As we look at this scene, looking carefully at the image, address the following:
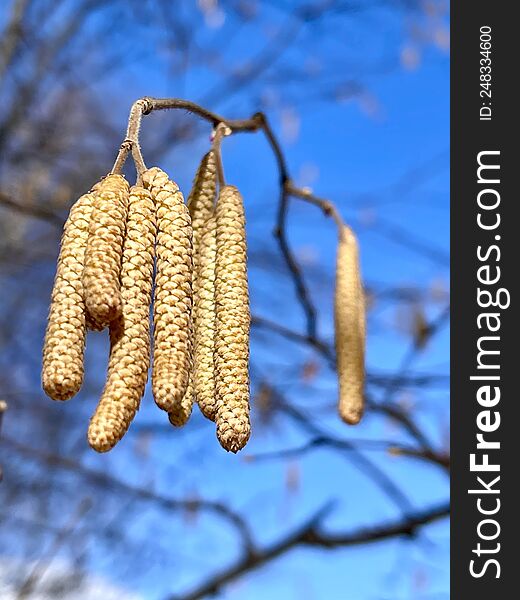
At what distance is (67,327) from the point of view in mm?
851

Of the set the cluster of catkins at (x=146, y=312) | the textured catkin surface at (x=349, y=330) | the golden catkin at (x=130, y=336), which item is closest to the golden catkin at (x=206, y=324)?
the cluster of catkins at (x=146, y=312)

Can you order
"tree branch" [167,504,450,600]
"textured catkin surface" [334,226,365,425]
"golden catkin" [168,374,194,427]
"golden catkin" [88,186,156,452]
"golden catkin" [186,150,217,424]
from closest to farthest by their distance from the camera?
1. "golden catkin" [88,186,156,452]
2. "golden catkin" [168,374,194,427]
3. "golden catkin" [186,150,217,424]
4. "textured catkin surface" [334,226,365,425]
5. "tree branch" [167,504,450,600]

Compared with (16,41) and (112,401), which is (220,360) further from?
(16,41)

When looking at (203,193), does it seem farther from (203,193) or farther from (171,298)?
(171,298)

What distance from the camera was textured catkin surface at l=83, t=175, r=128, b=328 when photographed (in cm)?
85

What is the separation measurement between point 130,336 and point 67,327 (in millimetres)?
69

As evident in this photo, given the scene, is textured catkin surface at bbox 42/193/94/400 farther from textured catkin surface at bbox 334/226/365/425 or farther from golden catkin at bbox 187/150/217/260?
textured catkin surface at bbox 334/226/365/425

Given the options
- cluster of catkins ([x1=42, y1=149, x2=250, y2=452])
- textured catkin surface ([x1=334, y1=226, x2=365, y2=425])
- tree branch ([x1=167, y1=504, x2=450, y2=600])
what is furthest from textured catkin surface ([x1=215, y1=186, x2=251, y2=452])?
tree branch ([x1=167, y1=504, x2=450, y2=600])

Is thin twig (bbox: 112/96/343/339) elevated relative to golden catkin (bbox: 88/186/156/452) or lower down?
Answer: elevated

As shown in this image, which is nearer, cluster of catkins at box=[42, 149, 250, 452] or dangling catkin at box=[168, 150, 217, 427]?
cluster of catkins at box=[42, 149, 250, 452]

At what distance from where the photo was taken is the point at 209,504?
2.52m

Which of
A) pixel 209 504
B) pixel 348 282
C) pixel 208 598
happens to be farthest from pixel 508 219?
pixel 208 598

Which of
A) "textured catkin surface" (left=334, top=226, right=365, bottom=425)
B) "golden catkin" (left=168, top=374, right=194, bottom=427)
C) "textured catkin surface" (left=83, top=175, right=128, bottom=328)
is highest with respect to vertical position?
"textured catkin surface" (left=334, top=226, right=365, bottom=425)

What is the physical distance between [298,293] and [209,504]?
86 cm
